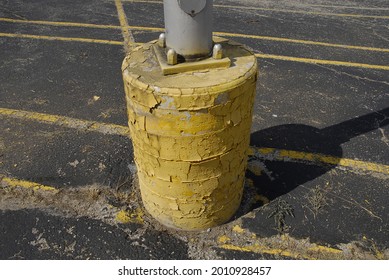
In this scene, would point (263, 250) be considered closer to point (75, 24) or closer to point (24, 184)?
point (24, 184)

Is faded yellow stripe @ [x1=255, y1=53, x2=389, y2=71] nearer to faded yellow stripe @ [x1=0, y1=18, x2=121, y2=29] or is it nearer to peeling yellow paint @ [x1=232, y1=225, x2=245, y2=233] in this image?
faded yellow stripe @ [x1=0, y1=18, x2=121, y2=29]

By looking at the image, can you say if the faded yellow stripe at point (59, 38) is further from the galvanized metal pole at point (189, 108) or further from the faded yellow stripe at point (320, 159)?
the galvanized metal pole at point (189, 108)

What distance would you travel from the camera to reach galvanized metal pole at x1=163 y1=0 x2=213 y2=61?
2197 millimetres

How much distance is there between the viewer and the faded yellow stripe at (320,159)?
355cm

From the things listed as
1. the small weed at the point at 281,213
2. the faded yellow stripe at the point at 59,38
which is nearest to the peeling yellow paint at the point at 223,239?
the small weed at the point at 281,213

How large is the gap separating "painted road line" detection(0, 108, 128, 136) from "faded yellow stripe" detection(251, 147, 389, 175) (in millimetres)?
1656

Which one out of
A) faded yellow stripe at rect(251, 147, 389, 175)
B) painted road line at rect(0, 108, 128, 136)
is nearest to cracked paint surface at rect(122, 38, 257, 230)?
faded yellow stripe at rect(251, 147, 389, 175)

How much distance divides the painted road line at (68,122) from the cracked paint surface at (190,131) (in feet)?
4.72

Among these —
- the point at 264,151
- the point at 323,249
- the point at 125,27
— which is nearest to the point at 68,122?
the point at 264,151

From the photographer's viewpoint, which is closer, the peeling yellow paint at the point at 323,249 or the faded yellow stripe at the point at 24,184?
the peeling yellow paint at the point at 323,249

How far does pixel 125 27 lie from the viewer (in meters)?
7.00

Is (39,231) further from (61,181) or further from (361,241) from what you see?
(361,241)

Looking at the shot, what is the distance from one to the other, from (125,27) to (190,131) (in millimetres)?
5436

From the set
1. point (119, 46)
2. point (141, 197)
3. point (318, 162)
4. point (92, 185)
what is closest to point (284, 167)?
A: point (318, 162)
